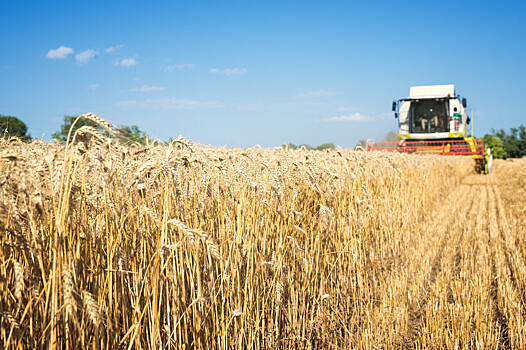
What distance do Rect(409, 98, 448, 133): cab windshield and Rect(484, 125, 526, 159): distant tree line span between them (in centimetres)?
5658

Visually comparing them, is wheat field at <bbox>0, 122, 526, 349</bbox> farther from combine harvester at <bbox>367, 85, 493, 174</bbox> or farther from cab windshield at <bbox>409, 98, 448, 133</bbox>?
cab windshield at <bbox>409, 98, 448, 133</bbox>

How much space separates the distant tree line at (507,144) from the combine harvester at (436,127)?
56.0 metres

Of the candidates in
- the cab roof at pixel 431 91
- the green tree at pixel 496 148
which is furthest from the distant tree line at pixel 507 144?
the cab roof at pixel 431 91

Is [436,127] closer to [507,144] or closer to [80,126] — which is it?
[80,126]

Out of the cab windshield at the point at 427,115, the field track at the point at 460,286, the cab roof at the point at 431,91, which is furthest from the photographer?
the cab roof at the point at 431,91

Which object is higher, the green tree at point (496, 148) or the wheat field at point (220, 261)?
the green tree at point (496, 148)

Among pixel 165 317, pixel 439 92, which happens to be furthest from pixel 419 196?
pixel 439 92

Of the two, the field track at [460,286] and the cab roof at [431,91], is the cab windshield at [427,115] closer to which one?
the cab roof at [431,91]

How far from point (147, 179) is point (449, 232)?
586 cm

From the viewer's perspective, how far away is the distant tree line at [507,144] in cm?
6988

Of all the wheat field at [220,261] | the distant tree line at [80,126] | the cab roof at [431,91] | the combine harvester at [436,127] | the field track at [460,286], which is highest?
the cab roof at [431,91]

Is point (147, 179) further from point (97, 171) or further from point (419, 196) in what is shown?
point (419, 196)

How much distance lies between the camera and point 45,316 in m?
1.34

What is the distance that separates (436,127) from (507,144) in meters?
67.4
